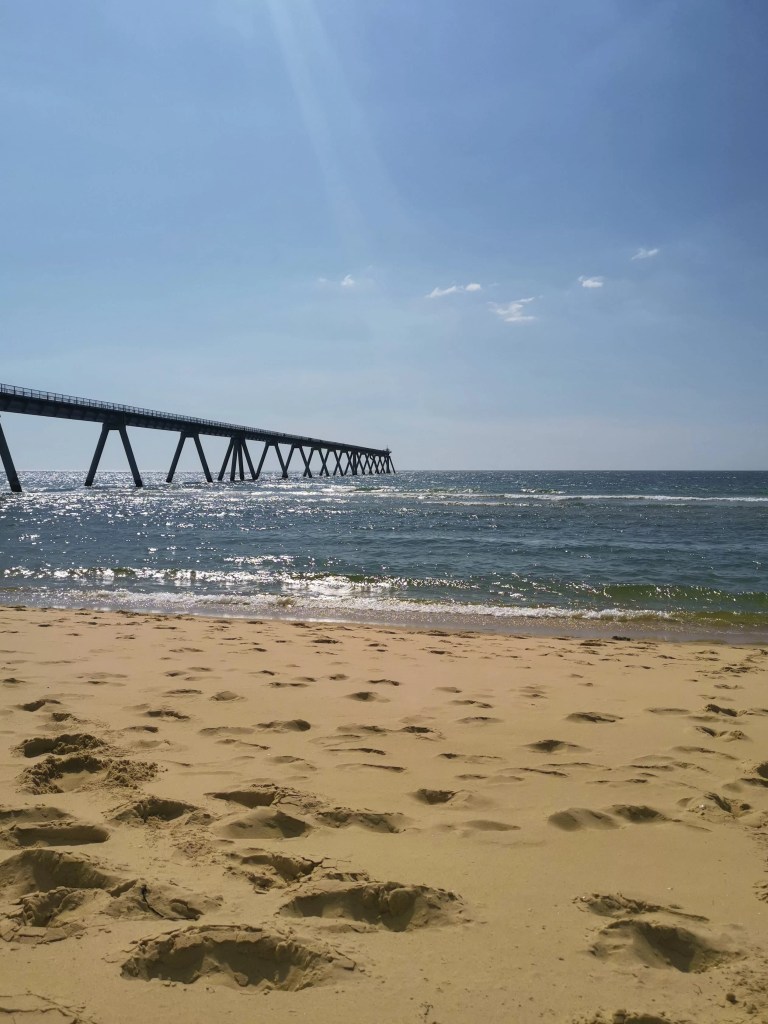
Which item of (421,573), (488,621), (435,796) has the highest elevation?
(435,796)

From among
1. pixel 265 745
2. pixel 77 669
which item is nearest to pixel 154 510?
pixel 77 669

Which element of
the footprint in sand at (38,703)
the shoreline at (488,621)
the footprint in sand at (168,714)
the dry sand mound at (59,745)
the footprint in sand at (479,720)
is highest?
the dry sand mound at (59,745)

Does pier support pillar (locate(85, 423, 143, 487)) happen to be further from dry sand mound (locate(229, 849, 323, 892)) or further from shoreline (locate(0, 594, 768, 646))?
dry sand mound (locate(229, 849, 323, 892))

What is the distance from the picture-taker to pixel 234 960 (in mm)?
2154

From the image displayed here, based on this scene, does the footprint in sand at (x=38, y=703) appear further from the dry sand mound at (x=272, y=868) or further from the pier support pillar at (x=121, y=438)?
the pier support pillar at (x=121, y=438)

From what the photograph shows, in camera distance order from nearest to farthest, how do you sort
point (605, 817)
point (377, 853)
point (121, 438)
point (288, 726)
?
point (377, 853) < point (605, 817) < point (288, 726) < point (121, 438)

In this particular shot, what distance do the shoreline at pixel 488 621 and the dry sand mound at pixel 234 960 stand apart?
7.92m

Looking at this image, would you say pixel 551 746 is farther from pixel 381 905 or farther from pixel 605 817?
pixel 381 905

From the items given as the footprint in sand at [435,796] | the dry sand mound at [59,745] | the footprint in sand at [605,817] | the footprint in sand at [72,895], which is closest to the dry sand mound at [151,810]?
the footprint in sand at [72,895]

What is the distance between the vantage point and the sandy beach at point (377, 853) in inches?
80.6

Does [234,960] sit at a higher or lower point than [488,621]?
higher

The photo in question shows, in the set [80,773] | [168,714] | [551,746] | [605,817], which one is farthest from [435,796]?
[168,714]

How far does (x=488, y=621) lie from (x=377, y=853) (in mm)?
8271

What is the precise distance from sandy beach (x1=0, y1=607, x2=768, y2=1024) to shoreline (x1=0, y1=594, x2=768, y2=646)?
4.23 metres
